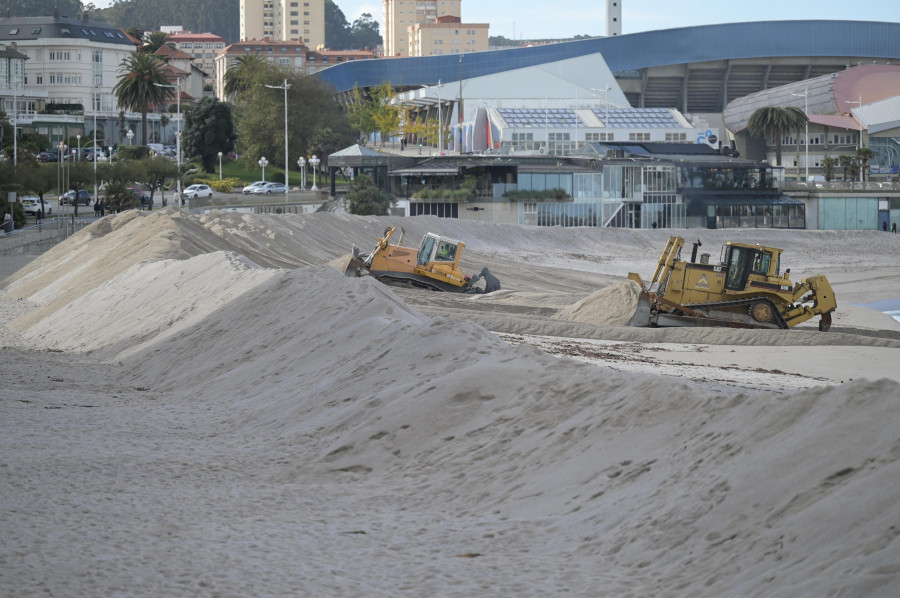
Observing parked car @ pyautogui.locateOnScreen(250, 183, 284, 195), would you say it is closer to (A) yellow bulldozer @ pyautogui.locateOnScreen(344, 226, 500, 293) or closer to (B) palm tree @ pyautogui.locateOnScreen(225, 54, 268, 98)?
(B) palm tree @ pyautogui.locateOnScreen(225, 54, 268, 98)

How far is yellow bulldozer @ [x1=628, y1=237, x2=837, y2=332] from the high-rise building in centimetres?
13094

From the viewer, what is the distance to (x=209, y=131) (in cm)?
10000

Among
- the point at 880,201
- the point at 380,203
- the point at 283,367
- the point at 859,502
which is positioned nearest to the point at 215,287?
the point at 283,367

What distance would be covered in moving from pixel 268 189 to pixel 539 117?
26.8 meters

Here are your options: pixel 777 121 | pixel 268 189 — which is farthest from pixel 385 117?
pixel 777 121

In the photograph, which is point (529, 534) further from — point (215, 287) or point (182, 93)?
point (182, 93)

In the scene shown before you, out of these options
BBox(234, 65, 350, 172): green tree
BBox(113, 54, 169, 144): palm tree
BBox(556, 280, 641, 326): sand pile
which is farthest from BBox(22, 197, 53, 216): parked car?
BBox(556, 280, 641, 326): sand pile

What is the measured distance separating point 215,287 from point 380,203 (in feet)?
136

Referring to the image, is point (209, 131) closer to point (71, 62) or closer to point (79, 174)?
point (79, 174)

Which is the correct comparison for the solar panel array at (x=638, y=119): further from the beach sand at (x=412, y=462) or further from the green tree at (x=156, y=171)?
the beach sand at (x=412, y=462)

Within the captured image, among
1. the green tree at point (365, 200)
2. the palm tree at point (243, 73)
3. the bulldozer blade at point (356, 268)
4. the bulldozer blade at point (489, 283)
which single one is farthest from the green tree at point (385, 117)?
the bulldozer blade at point (356, 268)

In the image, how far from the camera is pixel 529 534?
9281mm

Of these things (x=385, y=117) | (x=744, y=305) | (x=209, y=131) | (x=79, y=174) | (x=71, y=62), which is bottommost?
(x=744, y=305)

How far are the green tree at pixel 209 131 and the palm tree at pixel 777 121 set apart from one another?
45565 millimetres
